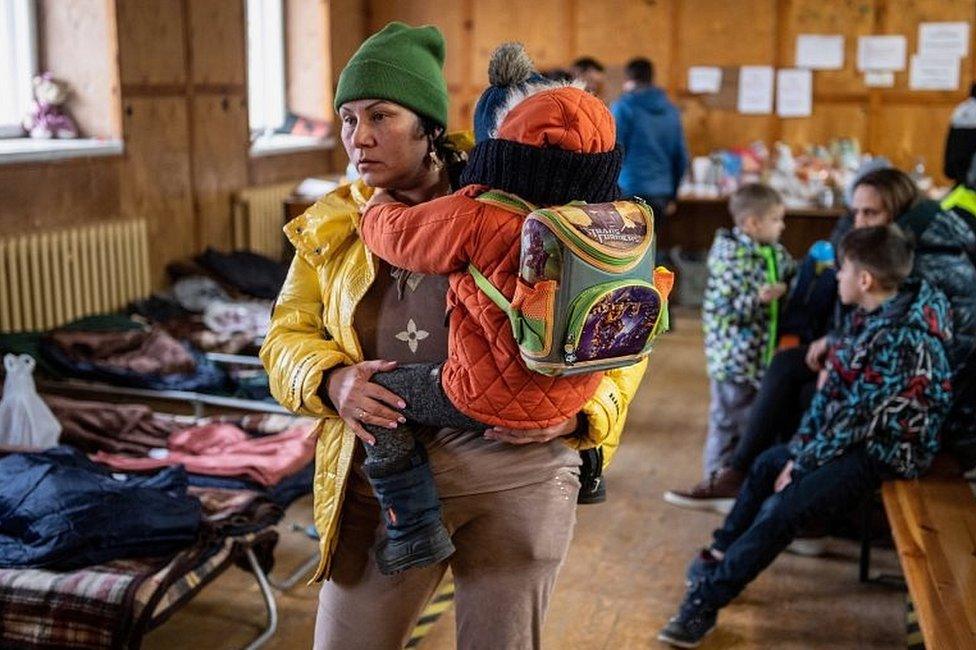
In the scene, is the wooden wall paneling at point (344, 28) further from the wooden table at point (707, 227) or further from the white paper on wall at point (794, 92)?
the white paper on wall at point (794, 92)

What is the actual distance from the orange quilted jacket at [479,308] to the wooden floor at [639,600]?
1644 millimetres

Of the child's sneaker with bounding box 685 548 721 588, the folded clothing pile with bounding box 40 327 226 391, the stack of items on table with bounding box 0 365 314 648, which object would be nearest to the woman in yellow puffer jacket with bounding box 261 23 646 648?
the stack of items on table with bounding box 0 365 314 648

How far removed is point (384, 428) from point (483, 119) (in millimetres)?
458

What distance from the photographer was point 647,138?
21.6 ft

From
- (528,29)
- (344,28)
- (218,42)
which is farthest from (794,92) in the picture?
(218,42)

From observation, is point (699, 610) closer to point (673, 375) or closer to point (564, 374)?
point (564, 374)

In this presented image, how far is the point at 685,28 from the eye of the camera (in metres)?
7.82

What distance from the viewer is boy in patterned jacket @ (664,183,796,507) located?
3811 mm

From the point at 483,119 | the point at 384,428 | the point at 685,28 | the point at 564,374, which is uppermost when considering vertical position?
the point at 685,28

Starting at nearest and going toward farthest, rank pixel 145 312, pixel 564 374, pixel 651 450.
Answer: pixel 564 374, pixel 651 450, pixel 145 312

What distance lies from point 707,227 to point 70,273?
4.47 metres

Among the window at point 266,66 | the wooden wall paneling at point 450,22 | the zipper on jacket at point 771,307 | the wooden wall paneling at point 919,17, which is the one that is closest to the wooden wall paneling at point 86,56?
the window at point 266,66

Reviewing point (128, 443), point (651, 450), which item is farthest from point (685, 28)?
point (128, 443)

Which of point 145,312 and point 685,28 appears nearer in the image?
point 145,312
